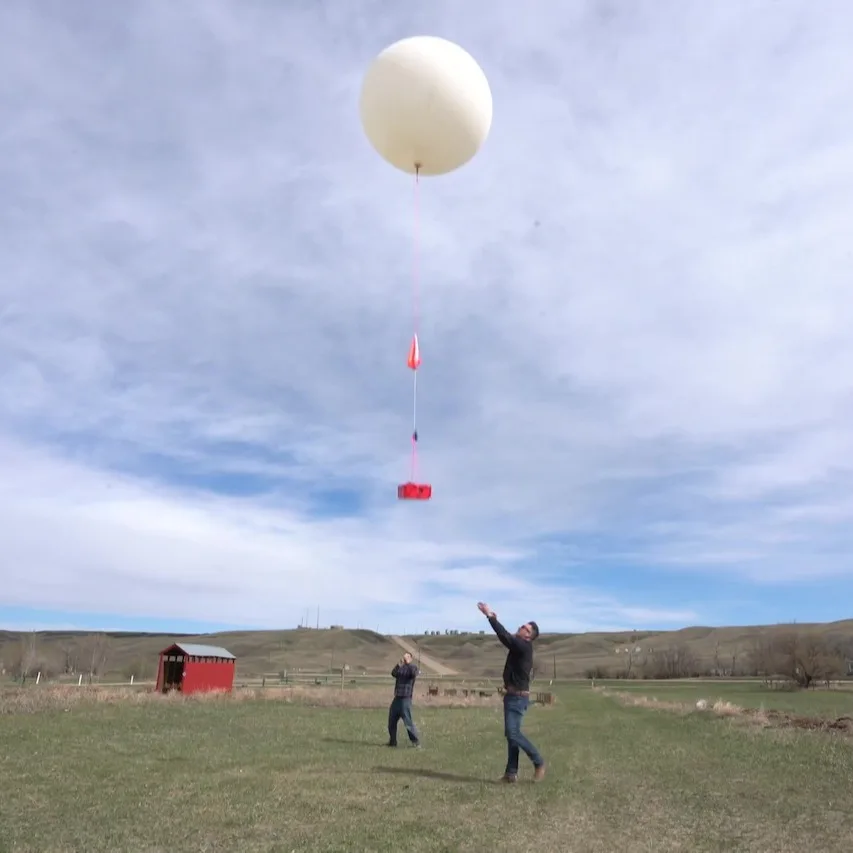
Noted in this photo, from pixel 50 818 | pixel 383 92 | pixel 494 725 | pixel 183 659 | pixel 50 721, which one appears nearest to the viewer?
pixel 50 818

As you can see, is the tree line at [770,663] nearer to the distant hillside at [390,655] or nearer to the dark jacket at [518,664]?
the distant hillside at [390,655]

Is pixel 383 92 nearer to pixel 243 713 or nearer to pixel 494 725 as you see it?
pixel 494 725

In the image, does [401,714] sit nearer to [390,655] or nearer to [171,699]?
[171,699]

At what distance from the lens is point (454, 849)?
6.46 m

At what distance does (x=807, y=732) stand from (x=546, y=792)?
11.6m

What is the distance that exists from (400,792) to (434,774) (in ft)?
5.61

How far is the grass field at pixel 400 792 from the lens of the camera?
6906 mm

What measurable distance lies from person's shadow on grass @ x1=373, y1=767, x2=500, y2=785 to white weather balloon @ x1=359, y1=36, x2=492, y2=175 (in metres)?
9.55

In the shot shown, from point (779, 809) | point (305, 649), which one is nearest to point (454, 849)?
point (779, 809)

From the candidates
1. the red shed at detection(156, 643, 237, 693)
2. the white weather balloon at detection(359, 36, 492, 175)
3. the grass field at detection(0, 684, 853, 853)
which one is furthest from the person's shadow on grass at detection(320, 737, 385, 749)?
the red shed at detection(156, 643, 237, 693)

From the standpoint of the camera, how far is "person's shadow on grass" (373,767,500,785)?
10.0m

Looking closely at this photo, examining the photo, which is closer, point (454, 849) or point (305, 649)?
point (454, 849)

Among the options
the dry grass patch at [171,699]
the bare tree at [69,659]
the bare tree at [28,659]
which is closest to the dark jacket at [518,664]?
the dry grass patch at [171,699]

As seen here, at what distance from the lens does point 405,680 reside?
14.6 metres
